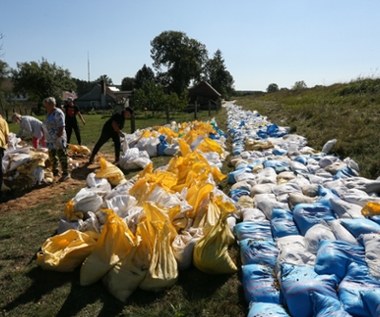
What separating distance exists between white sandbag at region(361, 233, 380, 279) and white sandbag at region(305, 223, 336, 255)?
242 mm

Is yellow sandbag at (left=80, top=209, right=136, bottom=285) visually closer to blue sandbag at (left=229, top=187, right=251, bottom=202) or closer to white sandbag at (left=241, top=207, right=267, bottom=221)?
white sandbag at (left=241, top=207, right=267, bottom=221)

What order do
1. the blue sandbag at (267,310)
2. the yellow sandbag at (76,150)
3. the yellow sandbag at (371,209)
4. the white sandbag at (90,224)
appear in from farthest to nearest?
the yellow sandbag at (76,150) → the white sandbag at (90,224) → the yellow sandbag at (371,209) → the blue sandbag at (267,310)

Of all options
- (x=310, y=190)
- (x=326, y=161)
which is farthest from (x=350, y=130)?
(x=310, y=190)

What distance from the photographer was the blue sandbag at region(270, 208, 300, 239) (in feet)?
9.64

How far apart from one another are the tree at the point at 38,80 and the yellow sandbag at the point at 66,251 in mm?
40150

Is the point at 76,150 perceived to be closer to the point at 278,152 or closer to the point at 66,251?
the point at 278,152

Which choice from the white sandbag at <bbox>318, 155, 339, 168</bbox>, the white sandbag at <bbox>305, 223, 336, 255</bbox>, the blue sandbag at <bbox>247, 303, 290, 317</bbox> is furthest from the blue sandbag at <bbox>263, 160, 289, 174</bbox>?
the blue sandbag at <bbox>247, 303, 290, 317</bbox>

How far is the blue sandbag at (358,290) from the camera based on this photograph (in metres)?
1.87

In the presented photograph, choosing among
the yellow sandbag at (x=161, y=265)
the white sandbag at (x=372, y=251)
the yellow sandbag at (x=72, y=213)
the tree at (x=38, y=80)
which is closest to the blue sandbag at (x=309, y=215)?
the white sandbag at (x=372, y=251)

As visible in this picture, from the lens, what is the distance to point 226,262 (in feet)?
8.73

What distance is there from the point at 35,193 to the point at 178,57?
154ft

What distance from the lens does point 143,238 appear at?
107 inches

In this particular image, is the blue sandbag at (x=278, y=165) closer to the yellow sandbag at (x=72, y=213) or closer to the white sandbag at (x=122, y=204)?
the white sandbag at (x=122, y=204)

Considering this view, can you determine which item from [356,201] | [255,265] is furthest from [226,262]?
[356,201]
